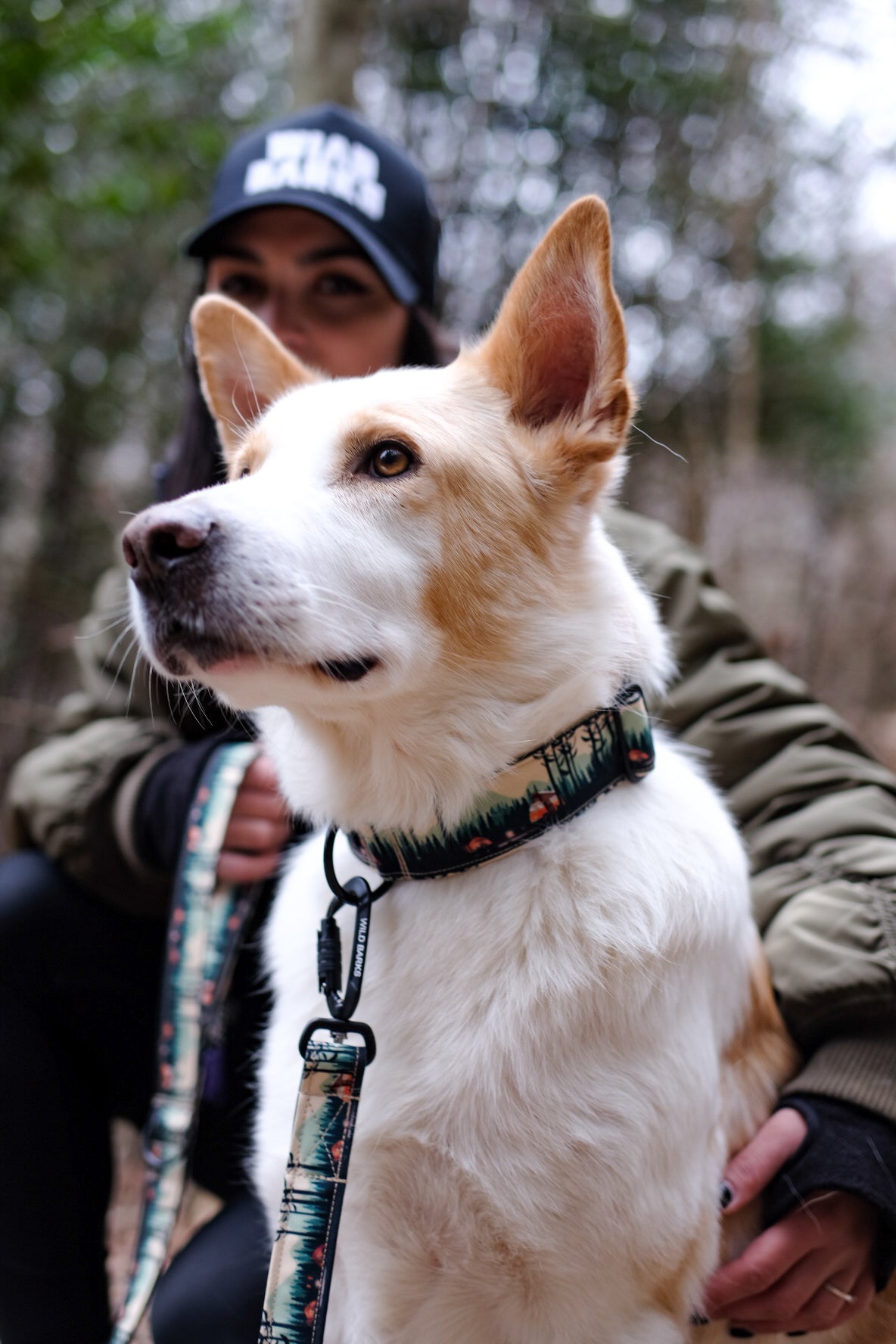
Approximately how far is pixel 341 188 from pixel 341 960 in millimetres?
1818

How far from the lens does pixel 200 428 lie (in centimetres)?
226

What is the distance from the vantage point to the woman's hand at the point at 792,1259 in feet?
4.29

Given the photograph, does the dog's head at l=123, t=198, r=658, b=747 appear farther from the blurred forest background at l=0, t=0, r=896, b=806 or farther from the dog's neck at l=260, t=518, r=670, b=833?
the blurred forest background at l=0, t=0, r=896, b=806

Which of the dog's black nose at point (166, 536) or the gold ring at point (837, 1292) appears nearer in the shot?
the dog's black nose at point (166, 536)

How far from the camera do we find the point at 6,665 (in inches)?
224

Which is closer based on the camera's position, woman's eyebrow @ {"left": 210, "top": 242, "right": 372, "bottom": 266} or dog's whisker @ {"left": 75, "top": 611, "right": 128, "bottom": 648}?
dog's whisker @ {"left": 75, "top": 611, "right": 128, "bottom": 648}

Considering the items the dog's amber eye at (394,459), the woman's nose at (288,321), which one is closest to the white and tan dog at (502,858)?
the dog's amber eye at (394,459)

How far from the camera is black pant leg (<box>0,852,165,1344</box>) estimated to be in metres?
1.89

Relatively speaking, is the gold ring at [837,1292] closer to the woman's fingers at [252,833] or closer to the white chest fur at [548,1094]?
the white chest fur at [548,1094]

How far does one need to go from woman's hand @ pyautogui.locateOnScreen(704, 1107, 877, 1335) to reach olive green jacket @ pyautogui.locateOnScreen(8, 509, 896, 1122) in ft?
0.41

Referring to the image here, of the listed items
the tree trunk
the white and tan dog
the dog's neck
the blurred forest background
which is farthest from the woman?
the blurred forest background

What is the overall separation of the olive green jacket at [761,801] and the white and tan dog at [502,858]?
0.36 ft

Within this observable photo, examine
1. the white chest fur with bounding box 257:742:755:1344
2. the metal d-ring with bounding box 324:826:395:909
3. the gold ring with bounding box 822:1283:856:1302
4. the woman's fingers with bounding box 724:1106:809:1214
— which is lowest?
the gold ring with bounding box 822:1283:856:1302

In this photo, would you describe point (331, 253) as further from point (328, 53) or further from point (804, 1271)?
point (328, 53)
